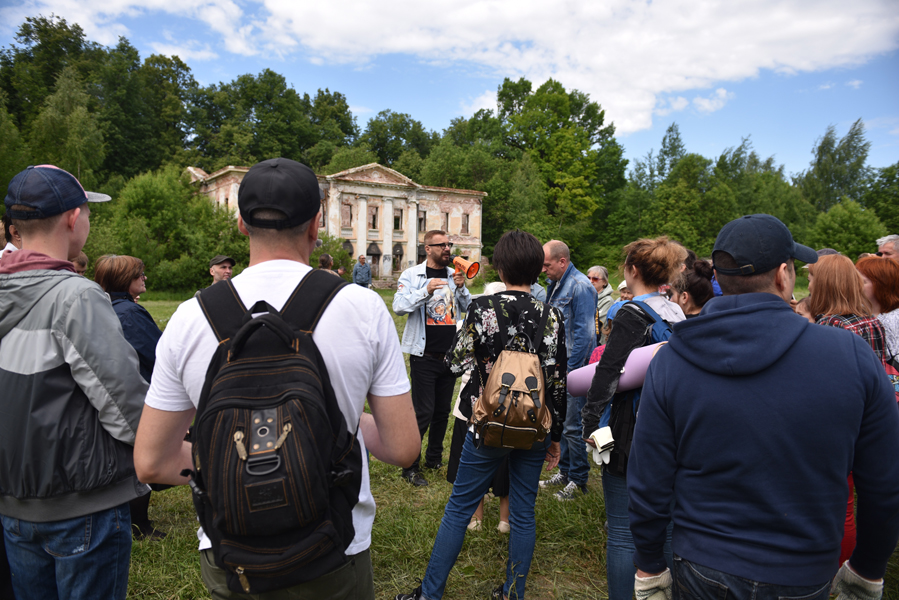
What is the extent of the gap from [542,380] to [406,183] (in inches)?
1556

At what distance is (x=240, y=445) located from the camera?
1.24 metres

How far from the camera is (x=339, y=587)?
5.02 ft

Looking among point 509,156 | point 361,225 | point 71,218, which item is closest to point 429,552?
point 71,218

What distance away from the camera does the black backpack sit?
124 cm

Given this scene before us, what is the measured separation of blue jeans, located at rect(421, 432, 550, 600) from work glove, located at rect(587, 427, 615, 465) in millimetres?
444

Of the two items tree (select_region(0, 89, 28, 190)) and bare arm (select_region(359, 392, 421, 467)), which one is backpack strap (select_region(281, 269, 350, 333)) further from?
tree (select_region(0, 89, 28, 190))

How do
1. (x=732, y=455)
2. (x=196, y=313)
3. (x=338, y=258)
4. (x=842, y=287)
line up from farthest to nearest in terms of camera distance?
(x=338, y=258) → (x=842, y=287) → (x=732, y=455) → (x=196, y=313)

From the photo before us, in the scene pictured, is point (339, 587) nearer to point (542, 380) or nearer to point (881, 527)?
point (542, 380)

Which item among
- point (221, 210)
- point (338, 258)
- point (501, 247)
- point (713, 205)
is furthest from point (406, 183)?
point (501, 247)

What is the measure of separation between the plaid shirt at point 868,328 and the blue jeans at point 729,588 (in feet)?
7.38

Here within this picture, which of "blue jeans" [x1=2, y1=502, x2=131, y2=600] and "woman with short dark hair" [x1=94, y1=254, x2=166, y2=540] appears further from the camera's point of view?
"woman with short dark hair" [x1=94, y1=254, x2=166, y2=540]

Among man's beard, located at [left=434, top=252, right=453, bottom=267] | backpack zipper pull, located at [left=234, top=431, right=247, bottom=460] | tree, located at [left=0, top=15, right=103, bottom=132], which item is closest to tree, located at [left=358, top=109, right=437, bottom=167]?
tree, located at [left=0, top=15, right=103, bottom=132]

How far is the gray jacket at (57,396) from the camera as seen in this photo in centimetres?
189

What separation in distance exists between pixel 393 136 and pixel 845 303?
62.0 meters
